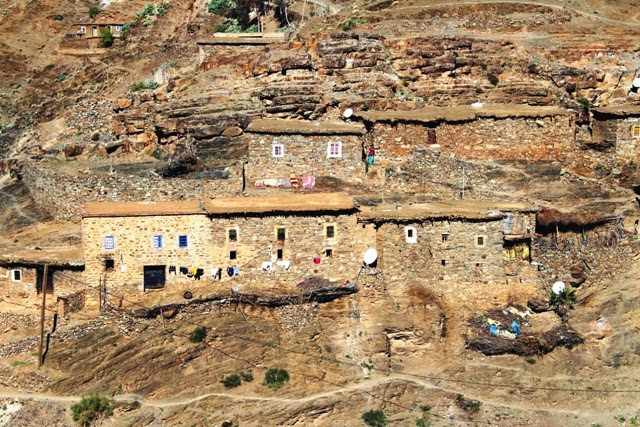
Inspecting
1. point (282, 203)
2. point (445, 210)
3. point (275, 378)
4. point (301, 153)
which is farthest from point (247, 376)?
point (301, 153)

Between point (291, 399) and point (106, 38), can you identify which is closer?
point (291, 399)

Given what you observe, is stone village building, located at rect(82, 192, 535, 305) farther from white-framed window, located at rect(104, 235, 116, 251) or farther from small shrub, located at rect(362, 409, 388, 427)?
small shrub, located at rect(362, 409, 388, 427)

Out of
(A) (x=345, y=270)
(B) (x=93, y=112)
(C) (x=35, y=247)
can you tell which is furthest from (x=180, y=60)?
(A) (x=345, y=270)

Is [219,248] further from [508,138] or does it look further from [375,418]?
[508,138]

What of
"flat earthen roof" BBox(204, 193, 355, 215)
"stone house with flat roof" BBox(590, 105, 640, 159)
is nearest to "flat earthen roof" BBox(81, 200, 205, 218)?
"flat earthen roof" BBox(204, 193, 355, 215)

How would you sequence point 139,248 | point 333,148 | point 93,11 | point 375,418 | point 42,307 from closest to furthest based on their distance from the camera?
point 375,418 → point 42,307 → point 139,248 → point 333,148 → point 93,11

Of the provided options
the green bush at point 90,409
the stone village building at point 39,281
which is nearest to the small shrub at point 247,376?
the green bush at point 90,409

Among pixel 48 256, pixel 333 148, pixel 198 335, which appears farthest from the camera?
pixel 333 148
